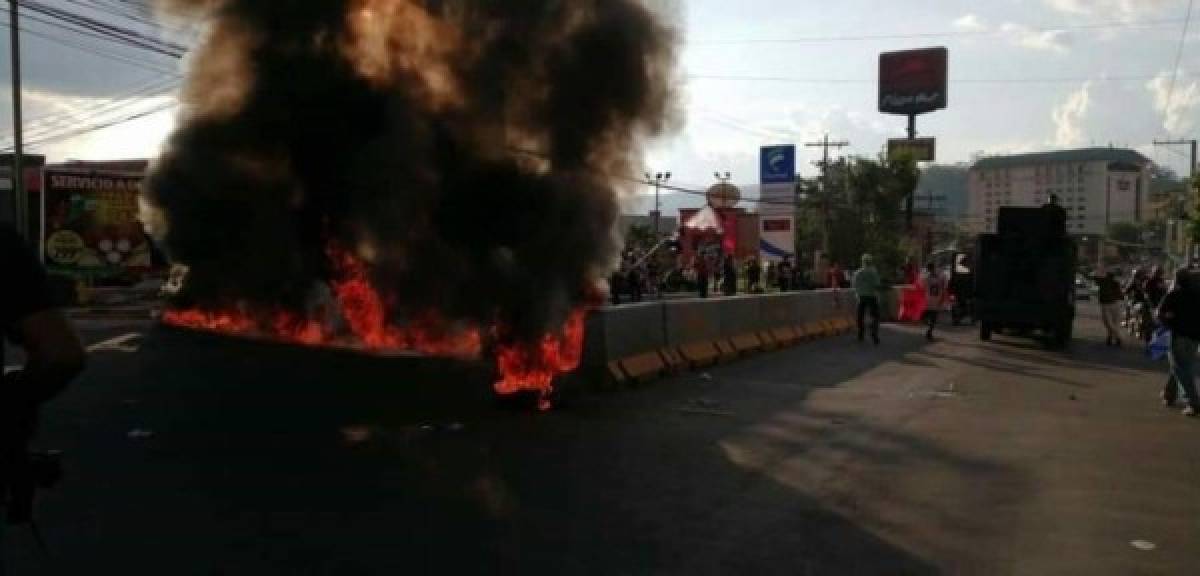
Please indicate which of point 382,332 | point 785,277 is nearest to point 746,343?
point 382,332

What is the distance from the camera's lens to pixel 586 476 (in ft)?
22.1

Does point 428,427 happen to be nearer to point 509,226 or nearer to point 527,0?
point 509,226

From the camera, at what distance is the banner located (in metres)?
26.2

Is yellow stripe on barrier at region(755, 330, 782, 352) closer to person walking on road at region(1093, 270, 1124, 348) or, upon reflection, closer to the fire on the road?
person walking on road at region(1093, 270, 1124, 348)

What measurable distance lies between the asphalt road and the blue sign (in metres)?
22.6

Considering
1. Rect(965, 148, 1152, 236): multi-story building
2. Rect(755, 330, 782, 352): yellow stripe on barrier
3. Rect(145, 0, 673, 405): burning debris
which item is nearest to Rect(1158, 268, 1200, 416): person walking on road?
Rect(145, 0, 673, 405): burning debris

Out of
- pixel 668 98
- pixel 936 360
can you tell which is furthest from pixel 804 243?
pixel 668 98

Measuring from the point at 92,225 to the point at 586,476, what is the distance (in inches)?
940

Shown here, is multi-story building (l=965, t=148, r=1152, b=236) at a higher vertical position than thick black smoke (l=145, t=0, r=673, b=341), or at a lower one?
higher

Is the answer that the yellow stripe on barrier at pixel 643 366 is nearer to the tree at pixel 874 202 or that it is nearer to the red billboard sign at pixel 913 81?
the tree at pixel 874 202

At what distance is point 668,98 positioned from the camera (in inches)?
460

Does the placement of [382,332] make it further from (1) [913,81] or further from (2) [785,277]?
(1) [913,81]

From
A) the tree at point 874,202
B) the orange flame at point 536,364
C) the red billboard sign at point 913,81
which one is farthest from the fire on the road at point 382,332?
the red billboard sign at point 913,81

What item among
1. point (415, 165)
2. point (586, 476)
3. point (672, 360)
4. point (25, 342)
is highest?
point (415, 165)
